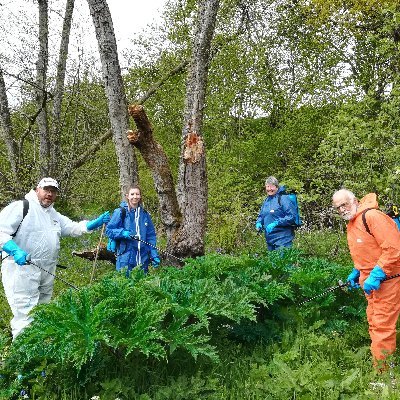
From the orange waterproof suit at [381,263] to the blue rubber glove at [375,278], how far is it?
46 mm

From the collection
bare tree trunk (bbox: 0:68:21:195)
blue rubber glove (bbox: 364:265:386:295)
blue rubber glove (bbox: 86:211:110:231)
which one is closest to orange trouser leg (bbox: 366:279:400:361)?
blue rubber glove (bbox: 364:265:386:295)

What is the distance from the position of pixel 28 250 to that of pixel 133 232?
1.80m

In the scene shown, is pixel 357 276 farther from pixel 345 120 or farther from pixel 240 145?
pixel 240 145

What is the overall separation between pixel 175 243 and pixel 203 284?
10.3ft

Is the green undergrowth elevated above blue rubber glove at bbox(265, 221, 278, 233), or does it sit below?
below

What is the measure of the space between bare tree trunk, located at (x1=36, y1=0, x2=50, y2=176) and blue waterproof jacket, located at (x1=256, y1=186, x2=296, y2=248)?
19.5 ft

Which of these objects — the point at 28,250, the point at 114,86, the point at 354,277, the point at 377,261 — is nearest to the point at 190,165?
the point at 114,86

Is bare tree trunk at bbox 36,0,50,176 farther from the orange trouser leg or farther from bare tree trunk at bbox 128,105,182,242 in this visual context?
the orange trouser leg

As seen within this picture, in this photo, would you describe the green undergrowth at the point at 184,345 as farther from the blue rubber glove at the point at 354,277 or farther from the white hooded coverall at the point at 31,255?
the white hooded coverall at the point at 31,255

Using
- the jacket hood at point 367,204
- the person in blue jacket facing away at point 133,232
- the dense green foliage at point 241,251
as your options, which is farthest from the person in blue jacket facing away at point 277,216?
the jacket hood at point 367,204

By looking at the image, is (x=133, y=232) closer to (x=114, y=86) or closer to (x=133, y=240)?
(x=133, y=240)

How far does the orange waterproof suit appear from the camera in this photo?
13.6 ft

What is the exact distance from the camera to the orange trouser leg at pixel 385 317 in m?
4.24

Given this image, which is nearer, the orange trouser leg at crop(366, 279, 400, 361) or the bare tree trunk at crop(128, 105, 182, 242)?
the orange trouser leg at crop(366, 279, 400, 361)
